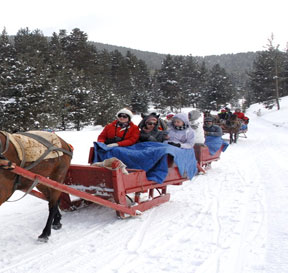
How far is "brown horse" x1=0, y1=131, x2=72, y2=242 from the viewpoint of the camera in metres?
3.52

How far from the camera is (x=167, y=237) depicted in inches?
155

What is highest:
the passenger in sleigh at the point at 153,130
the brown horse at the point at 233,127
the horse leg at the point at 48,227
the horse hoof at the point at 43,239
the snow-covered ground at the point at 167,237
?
the passenger in sleigh at the point at 153,130

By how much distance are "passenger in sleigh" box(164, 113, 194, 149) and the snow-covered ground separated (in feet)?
3.54

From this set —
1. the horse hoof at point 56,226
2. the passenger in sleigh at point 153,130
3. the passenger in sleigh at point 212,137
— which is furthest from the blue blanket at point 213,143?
the horse hoof at point 56,226

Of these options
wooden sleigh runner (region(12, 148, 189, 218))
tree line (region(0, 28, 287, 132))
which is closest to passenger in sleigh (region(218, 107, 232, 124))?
tree line (region(0, 28, 287, 132))

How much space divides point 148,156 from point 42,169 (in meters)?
1.75

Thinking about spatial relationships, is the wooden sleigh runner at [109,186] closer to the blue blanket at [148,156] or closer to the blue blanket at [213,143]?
the blue blanket at [148,156]

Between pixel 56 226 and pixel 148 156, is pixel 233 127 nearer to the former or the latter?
pixel 148 156

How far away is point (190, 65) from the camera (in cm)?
6588

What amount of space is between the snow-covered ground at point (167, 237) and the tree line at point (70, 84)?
1126cm

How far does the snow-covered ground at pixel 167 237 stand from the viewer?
Result: 10.5 ft

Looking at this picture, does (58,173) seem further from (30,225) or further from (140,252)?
(140,252)

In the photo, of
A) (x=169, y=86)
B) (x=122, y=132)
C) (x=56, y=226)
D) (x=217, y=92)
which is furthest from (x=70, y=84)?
(x=217, y=92)

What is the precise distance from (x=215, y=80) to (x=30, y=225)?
46.7 metres
